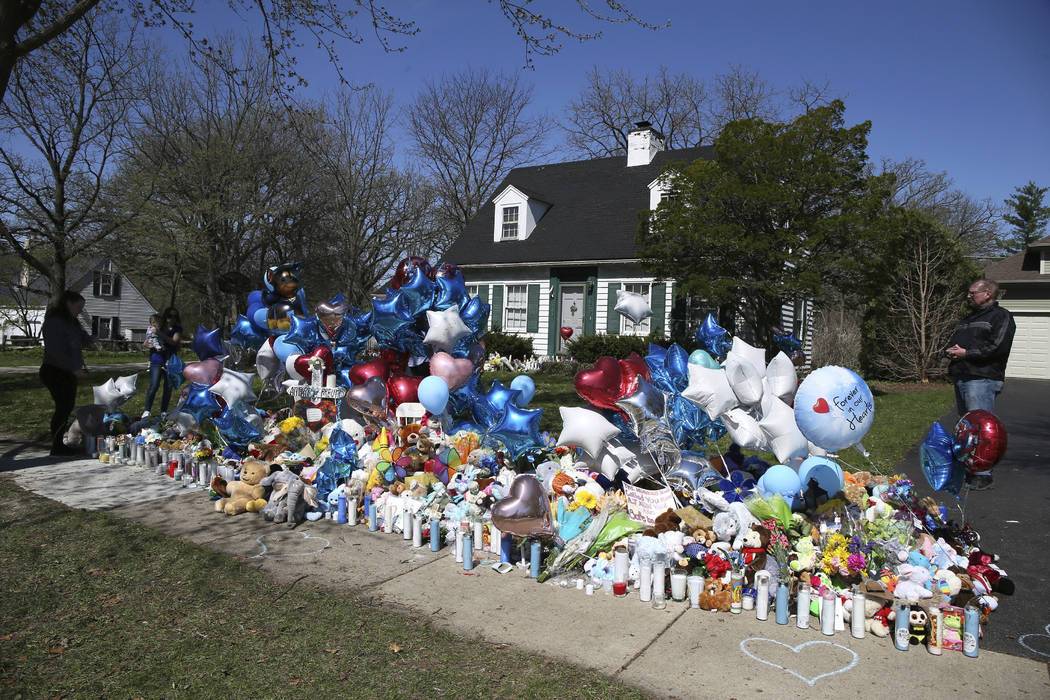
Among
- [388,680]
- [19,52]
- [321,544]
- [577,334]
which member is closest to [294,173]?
[577,334]

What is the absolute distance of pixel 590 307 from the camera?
20.0m

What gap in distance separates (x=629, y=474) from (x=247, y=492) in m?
3.21

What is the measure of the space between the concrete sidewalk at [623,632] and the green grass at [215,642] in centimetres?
19

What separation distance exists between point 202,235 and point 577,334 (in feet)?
48.0

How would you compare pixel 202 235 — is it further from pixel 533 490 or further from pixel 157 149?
pixel 533 490

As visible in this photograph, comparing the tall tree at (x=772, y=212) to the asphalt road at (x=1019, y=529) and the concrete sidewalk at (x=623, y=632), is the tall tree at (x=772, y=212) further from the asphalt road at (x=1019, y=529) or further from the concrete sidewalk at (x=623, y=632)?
the concrete sidewalk at (x=623, y=632)

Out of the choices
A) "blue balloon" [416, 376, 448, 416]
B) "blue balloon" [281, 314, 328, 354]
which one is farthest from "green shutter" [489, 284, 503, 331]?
"blue balloon" [416, 376, 448, 416]

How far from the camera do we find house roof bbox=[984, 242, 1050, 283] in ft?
76.5

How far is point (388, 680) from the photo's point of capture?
2887mm

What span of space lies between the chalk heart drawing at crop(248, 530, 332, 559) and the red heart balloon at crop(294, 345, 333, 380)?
2.25 metres

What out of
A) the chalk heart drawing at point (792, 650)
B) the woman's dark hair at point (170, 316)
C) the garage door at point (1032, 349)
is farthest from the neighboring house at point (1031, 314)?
the woman's dark hair at point (170, 316)

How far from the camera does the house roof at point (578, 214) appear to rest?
65.6 ft

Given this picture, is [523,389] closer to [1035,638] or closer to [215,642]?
[215,642]

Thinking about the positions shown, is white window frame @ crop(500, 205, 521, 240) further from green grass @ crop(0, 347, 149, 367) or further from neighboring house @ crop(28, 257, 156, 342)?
neighboring house @ crop(28, 257, 156, 342)
